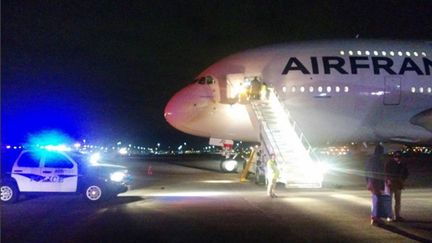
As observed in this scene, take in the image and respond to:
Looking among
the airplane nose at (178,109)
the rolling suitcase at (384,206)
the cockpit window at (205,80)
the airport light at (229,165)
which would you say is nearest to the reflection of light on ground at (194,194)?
the airplane nose at (178,109)

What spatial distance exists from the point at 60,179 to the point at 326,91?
13.5 meters

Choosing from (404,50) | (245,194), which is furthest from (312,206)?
(404,50)

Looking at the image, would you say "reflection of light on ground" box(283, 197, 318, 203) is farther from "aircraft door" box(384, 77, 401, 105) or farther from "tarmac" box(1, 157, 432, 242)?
"aircraft door" box(384, 77, 401, 105)

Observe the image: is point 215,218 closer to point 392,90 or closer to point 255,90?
point 255,90

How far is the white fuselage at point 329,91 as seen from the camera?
30.3 metres

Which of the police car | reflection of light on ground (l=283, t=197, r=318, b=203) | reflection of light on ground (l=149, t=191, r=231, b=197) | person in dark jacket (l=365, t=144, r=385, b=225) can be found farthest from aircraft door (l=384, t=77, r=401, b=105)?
person in dark jacket (l=365, t=144, r=385, b=225)

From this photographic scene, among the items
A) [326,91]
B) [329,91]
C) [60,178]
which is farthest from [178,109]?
[60,178]

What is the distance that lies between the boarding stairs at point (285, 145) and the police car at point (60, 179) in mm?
6461

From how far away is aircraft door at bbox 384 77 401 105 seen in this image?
30.5 metres

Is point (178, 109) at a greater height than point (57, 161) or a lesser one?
greater

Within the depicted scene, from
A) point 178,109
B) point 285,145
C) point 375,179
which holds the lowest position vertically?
point 375,179

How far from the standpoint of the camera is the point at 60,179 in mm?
20828

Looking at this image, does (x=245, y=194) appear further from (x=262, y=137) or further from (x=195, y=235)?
(x=195, y=235)

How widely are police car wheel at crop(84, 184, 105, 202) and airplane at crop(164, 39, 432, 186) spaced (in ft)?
34.4
